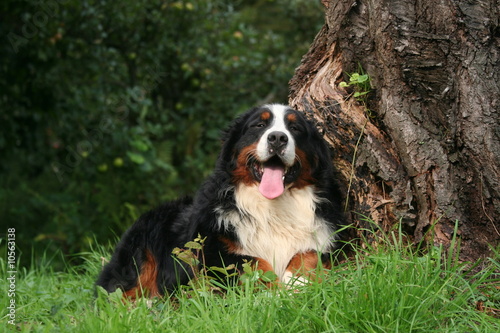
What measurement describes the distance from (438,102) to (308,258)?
1201 mm

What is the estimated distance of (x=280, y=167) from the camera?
3.96 m

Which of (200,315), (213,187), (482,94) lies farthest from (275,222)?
(482,94)

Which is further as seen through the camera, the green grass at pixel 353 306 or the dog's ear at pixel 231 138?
the dog's ear at pixel 231 138

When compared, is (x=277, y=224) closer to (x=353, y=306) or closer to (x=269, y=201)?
(x=269, y=201)

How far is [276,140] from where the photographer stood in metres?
3.82

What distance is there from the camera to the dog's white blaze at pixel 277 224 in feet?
12.9

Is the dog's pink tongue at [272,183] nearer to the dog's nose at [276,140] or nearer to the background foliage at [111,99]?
the dog's nose at [276,140]

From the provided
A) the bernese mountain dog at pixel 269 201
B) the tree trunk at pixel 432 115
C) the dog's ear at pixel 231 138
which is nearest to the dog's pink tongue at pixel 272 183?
the bernese mountain dog at pixel 269 201

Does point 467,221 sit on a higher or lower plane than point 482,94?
lower

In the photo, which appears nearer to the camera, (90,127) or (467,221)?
(467,221)

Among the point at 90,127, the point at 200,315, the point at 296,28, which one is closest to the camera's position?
the point at 200,315

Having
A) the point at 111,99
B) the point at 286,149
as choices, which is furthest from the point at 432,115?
the point at 111,99

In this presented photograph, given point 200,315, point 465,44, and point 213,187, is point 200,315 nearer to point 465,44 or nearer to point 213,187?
point 213,187

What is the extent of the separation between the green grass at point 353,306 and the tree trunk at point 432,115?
30cm
